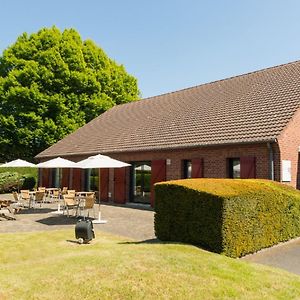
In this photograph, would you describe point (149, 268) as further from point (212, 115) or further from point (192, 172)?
point (212, 115)

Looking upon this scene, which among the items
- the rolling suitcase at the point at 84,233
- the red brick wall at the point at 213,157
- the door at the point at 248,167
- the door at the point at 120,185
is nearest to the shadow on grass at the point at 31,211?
the door at the point at 120,185

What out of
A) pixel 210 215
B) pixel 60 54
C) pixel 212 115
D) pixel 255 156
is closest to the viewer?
pixel 210 215

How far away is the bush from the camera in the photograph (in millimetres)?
28422

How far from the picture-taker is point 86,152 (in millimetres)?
23516

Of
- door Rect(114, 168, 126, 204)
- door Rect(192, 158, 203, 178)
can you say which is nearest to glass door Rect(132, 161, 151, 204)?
door Rect(114, 168, 126, 204)

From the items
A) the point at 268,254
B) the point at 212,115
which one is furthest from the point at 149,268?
the point at 212,115

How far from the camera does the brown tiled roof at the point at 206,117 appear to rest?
15781mm

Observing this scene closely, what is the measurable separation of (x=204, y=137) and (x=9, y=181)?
18.5 metres

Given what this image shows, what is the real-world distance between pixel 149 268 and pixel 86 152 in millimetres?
17804

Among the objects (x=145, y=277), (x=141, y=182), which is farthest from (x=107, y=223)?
(x=145, y=277)

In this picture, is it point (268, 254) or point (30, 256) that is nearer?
point (30, 256)

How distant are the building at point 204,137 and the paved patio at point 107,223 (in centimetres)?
325

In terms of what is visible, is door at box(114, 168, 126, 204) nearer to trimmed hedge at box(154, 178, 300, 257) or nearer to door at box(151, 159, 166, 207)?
door at box(151, 159, 166, 207)

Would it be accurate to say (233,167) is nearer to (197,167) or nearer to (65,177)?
(197,167)
